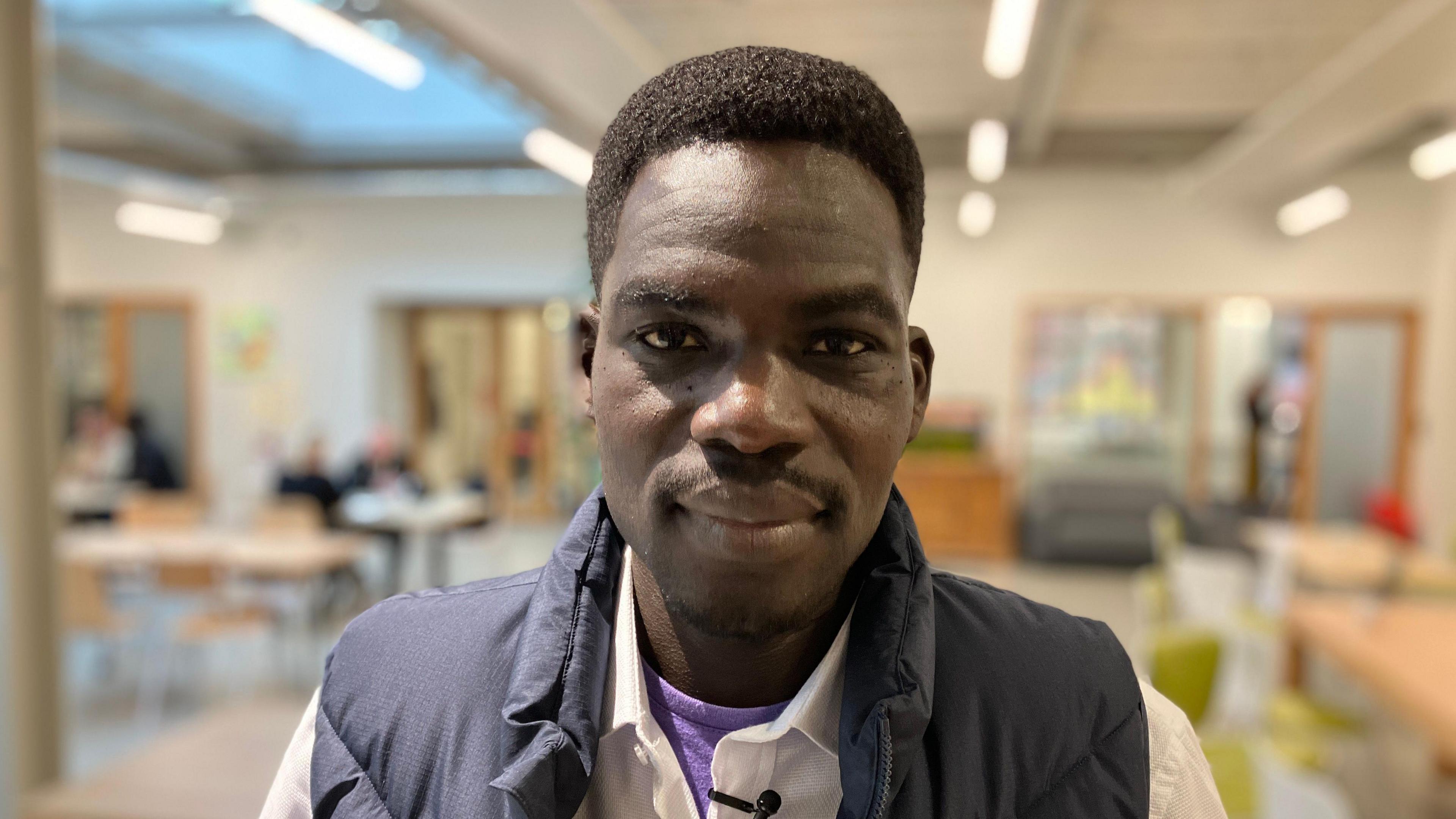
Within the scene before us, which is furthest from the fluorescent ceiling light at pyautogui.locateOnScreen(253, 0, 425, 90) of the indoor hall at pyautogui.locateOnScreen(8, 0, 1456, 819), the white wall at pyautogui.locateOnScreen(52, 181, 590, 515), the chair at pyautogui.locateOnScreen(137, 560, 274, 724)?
the white wall at pyautogui.locateOnScreen(52, 181, 590, 515)

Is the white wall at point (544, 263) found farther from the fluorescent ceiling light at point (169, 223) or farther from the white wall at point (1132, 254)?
the fluorescent ceiling light at point (169, 223)

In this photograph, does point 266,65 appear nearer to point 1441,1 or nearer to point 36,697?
point 36,697

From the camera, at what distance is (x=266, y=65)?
8.70 metres

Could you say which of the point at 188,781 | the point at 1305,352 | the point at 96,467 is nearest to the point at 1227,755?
the point at 188,781

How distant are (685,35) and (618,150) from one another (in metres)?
5.10

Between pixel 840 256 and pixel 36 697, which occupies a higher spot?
pixel 840 256

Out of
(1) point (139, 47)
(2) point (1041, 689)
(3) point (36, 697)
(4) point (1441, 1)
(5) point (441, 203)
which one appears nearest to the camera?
(2) point (1041, 689)

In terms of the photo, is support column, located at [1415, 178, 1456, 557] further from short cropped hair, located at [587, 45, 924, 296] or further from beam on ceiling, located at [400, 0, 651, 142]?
short cropped hair, located at [587, 45, 924, 296]

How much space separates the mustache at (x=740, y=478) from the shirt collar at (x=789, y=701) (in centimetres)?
19

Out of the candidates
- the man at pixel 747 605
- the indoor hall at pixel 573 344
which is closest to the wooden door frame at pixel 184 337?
the indoor hall at pixel 573 344

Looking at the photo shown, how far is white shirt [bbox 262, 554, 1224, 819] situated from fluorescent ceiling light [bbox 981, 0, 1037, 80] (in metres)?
3.42

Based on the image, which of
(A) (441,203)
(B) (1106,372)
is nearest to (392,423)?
(A) (441,203)

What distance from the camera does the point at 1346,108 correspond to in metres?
5.55

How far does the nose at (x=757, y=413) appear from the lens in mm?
726
